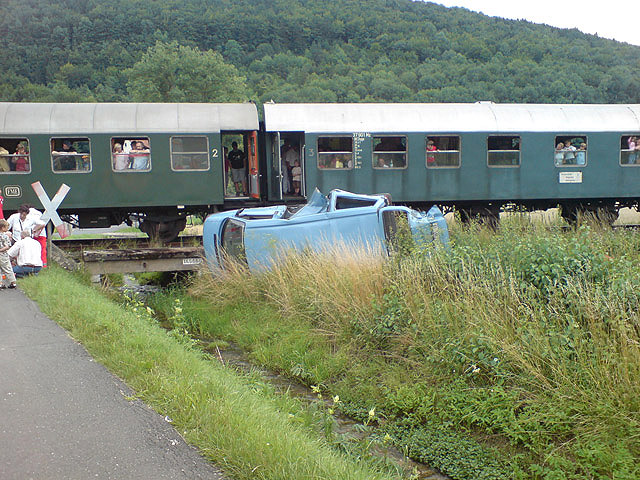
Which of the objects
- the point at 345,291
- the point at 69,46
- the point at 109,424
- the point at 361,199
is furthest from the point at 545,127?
the point at 69,46

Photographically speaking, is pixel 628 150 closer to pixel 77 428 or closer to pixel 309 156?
pixel 309 156

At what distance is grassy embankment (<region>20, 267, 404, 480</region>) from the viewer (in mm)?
3846

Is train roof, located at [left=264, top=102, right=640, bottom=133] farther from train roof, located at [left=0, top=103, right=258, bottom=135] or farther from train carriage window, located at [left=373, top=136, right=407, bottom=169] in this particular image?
train roof, located at [left=0, top=103, right=258, bottom=135]

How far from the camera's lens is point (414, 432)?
5695mm

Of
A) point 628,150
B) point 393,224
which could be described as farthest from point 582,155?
point 393,224

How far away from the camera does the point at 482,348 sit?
6.11m

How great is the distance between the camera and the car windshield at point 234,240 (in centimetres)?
1069

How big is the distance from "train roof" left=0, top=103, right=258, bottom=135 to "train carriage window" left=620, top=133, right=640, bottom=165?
31.7 feet

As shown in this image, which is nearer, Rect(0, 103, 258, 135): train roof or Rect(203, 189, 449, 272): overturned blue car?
Rect(203, 189, 449, 272): overturned blue car

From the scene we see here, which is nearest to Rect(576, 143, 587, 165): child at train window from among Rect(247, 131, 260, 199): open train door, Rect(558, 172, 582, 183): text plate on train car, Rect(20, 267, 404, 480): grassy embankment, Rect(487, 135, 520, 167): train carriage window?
Rect(558, 172, 582, 183): text plate on train car

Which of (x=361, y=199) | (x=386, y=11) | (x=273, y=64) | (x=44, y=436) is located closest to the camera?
(x=44, y=436)

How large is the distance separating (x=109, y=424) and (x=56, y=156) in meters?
11.8

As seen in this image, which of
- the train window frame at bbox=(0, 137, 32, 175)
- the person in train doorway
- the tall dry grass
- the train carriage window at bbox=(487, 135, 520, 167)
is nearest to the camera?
the tall dry grass

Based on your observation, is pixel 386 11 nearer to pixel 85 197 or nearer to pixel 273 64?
pixel 273 64
